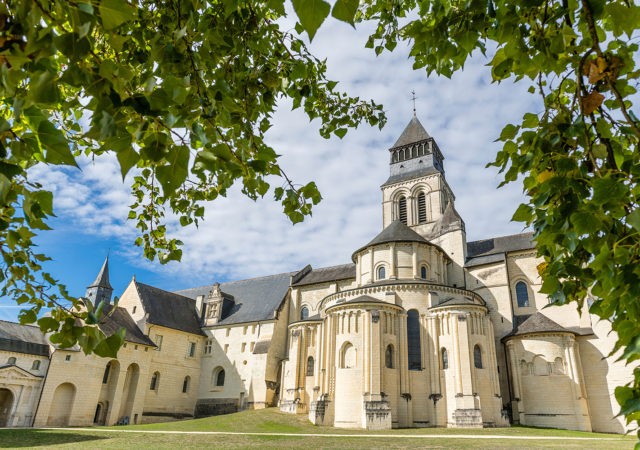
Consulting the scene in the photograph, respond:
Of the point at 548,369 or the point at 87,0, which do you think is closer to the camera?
the point at 87,0

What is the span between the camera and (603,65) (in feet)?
7.42

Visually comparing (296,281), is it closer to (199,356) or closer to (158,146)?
(199,356)

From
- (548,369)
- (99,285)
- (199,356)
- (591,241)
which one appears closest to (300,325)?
(199,356)

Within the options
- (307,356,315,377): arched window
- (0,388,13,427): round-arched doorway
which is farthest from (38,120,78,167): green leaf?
(0,388,13,427): round-arched doorway

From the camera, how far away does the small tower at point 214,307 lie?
42.1m

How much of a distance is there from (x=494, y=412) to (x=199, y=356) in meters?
26.9

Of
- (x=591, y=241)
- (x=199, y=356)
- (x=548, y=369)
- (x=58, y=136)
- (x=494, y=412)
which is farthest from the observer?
(x=199, y=356)

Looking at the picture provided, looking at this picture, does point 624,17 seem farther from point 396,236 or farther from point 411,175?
point 411,175

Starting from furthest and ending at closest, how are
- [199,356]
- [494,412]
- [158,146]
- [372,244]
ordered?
[199,356], [372,244], [494,412], [158,146]

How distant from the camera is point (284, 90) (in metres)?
4.06

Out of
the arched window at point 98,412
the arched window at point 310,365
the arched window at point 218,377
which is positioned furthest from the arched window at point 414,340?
the arched window at point 98,412

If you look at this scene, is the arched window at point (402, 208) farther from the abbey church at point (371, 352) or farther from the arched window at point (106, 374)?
the arched window at point (106, 374)

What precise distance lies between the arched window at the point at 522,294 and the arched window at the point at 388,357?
36.7 feet

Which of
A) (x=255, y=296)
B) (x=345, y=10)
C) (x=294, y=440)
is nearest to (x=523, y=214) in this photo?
(x=345, y=10)
